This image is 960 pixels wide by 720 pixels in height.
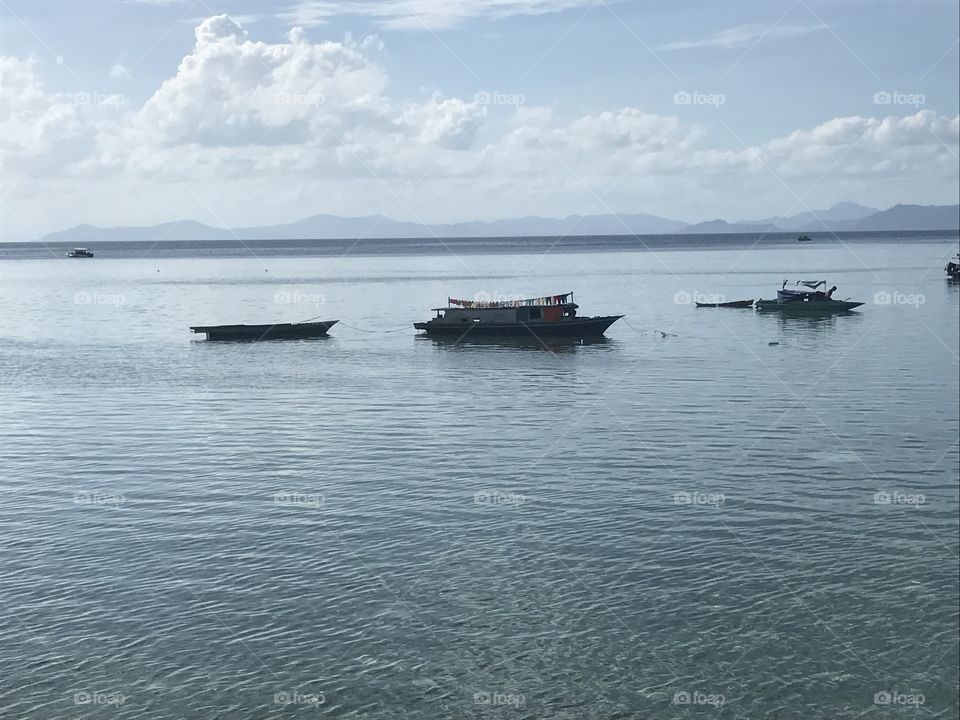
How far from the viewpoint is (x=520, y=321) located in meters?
109

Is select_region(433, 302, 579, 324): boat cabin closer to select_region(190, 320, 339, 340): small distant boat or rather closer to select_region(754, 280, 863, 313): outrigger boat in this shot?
select_region(190, 320, 339, 340): small distant boat

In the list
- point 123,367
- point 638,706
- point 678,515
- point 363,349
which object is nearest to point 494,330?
point 363,349

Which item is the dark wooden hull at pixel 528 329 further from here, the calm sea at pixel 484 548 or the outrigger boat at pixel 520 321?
the calm sea at pixel 484 548

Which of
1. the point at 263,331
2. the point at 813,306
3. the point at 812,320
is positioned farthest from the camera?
the point at 813,306

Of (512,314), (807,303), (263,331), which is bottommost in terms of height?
(263,331)

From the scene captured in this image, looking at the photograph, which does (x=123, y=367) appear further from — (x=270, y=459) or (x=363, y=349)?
(x=270, y=459)

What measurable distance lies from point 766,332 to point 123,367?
67.2 meters

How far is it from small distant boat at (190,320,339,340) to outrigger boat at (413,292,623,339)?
12.9 metres

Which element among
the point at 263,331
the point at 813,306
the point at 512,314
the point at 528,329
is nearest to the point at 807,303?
the point at 813,306

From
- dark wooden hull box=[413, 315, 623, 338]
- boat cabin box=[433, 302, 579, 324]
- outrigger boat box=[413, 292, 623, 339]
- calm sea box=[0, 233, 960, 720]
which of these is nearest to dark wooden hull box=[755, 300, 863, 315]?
dark wooden hull box=[413, 315, 623, 338]

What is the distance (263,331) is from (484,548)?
262 ft

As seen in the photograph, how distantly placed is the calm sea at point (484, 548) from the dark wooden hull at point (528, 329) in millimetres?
29341

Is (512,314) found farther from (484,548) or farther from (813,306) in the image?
(484,548)

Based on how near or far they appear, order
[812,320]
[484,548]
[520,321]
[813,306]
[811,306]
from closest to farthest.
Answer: [484,548] < [520,321] < [812,320] < [813,306] < [811,306]
